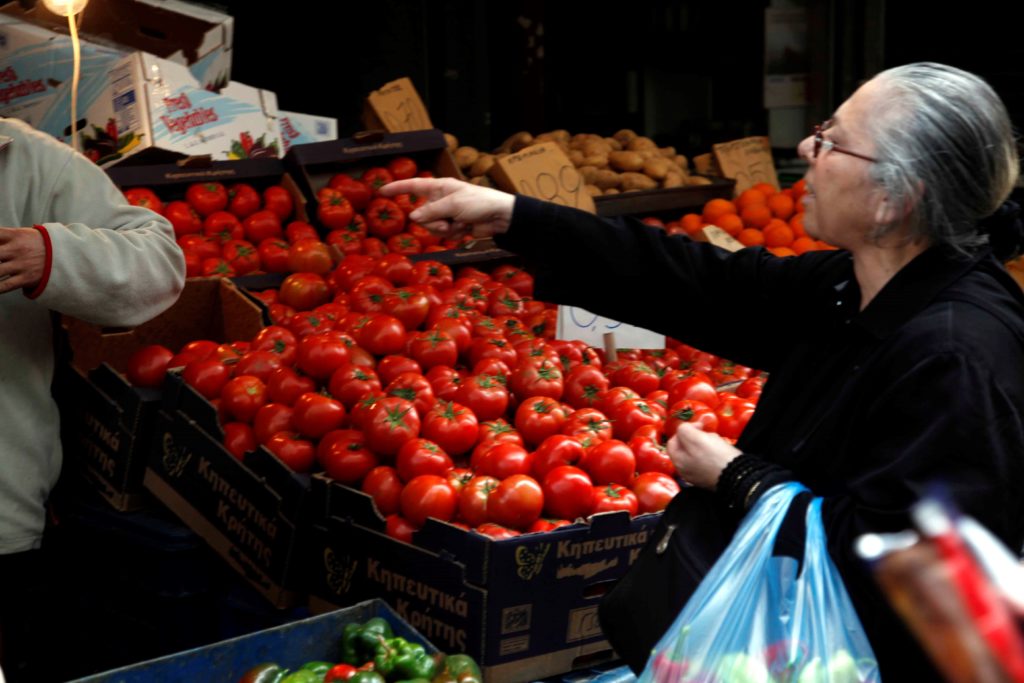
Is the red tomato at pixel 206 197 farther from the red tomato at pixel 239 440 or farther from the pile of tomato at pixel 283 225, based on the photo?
the red tomato at pixel 239 440

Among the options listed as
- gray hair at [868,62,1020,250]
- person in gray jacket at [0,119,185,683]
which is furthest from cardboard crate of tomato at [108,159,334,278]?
gray hair at [868,62,1020,250]

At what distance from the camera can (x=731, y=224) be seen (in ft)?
17.4

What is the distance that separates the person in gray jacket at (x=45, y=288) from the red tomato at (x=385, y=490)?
0.67 metres

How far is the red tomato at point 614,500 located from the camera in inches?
109

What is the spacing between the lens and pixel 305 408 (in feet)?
10.3

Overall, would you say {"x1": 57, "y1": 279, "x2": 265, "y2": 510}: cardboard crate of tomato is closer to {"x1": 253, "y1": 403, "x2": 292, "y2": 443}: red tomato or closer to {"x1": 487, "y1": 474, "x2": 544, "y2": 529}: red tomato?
{"x1": 253, "y1": 403, "x2": 292, "y2": 443}: red tomato

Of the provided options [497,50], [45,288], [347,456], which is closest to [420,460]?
[347,456]

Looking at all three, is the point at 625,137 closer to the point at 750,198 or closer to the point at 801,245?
the point at 750,198

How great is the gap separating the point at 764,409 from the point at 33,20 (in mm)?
4068

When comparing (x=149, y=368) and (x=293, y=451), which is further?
(x=149, y=368)

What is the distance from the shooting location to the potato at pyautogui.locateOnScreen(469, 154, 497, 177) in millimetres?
5648

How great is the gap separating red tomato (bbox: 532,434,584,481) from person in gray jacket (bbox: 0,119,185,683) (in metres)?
0.98

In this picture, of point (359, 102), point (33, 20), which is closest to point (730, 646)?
point (33, 20)

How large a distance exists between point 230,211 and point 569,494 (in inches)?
98.1
